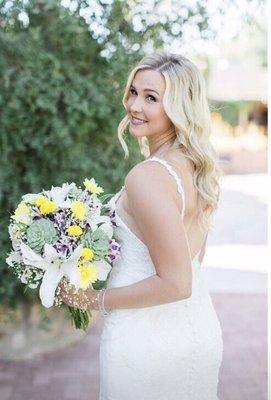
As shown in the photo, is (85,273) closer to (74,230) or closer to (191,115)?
(74,230)

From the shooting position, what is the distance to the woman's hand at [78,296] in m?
2.07

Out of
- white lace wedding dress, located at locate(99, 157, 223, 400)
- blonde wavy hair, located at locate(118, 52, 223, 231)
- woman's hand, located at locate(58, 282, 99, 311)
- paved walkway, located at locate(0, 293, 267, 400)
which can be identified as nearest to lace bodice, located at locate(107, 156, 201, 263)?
white lace wedding dress, located at locate(99, 157, 223, 400)

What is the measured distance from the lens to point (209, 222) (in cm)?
214

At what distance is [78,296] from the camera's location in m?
2.10

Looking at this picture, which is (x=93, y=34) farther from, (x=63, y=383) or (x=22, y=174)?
(x=63, y=383)

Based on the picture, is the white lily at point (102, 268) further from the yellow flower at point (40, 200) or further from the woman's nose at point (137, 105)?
the woman's nose at point (137, 105)

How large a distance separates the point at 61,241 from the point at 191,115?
0.56 m

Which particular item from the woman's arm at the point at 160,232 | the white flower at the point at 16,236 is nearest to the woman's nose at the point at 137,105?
the woman's arm at the point at 160,232

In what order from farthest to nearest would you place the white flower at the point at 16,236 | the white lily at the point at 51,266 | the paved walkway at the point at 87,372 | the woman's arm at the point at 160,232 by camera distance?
the paved walkway at the point at 87,372 → the white flower at the point at 16,236 → the white lily at the point at 51,266 → the woman's arm at the point at 160,232

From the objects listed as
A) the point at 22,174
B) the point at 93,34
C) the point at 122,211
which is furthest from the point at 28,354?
the point at 122,211

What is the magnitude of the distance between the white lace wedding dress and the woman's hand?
0.26 ft

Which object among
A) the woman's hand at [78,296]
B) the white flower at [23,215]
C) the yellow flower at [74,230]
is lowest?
the woman's hand at [78,296]

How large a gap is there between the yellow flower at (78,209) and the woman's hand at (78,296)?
239mm

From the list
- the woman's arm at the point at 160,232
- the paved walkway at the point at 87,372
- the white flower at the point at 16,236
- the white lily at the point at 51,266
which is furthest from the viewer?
the paved walkway at the point at 87,372
